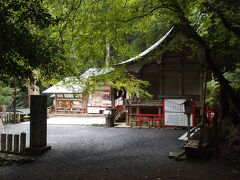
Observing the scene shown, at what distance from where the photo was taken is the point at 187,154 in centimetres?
932

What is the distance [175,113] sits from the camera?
17.5 metres

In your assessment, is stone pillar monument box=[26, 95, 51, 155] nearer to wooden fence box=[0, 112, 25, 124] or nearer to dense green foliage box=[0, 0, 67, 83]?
dense green foliage box=[0, 0, 67, 83]

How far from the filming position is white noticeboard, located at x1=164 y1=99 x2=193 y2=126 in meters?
17.3

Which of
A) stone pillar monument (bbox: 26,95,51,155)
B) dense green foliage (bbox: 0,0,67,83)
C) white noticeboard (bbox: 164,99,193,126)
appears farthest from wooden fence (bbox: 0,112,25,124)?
dense green foliage (bbox: 0,0,67,83)

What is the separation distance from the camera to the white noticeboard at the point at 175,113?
1732 cm

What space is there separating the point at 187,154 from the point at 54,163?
164 inches

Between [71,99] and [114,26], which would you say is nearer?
[114,26]

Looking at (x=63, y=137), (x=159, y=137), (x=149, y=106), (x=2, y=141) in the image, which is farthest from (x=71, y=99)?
(x=2, y=141)

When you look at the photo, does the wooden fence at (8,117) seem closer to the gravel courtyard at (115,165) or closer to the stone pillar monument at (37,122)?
the gravel courtyard at (115,165)

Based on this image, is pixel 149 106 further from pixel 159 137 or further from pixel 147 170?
pixel 147 170

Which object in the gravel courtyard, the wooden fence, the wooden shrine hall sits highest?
the wooden shrine hall

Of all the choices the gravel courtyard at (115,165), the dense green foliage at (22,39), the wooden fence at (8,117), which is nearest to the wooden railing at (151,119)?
the gravel courtyard at (115,165)

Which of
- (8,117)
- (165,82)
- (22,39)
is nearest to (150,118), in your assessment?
(165,82)

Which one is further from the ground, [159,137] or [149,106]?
[149,106]
